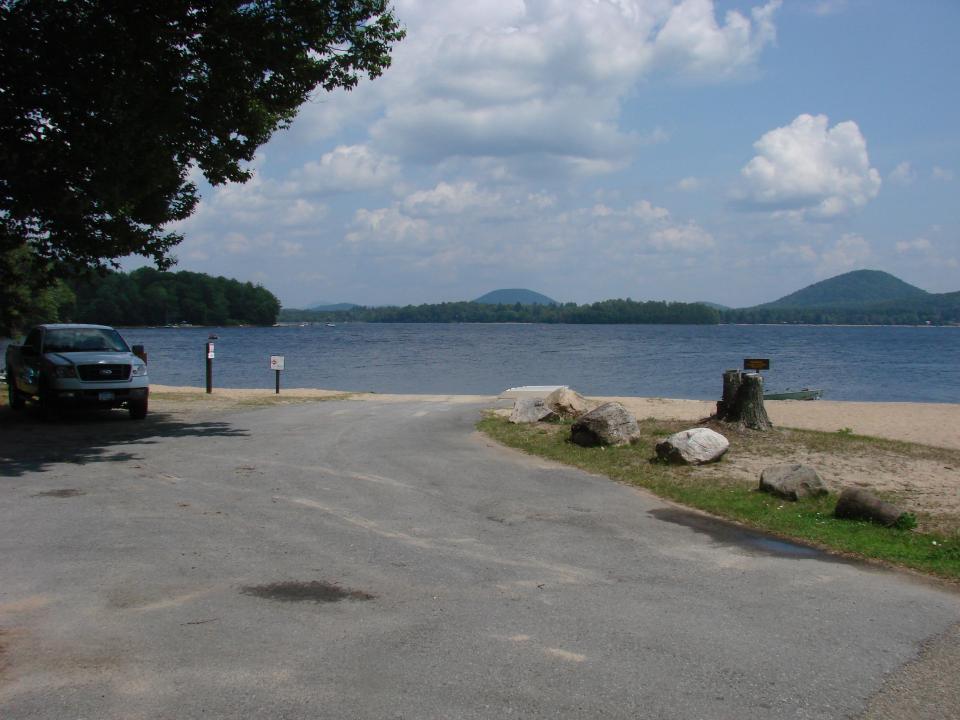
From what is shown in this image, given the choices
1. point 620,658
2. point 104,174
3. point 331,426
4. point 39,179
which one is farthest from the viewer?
point 331,426

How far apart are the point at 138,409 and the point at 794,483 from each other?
1290 cm

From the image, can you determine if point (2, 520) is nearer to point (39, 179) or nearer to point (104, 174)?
point (104, 174)

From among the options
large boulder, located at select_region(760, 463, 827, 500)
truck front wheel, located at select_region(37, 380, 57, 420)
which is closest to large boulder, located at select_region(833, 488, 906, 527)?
large boulder, located at select_region(760, 463, 827, 500)

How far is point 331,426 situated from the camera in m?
16.1

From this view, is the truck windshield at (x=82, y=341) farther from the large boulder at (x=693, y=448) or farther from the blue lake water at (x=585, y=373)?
the blue lake water at (x=585, y=373)

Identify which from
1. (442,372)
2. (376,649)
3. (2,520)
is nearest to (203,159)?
(2,520)

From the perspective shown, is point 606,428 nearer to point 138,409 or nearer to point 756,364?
point 756,364

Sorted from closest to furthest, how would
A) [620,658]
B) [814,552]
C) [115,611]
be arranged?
[620,658] < [115,611] < [814,552]

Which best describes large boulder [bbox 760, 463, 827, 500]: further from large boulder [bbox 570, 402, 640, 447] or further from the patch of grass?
large boulder [bbox 570, 402, 640, 447]

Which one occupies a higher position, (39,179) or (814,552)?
(39,179)

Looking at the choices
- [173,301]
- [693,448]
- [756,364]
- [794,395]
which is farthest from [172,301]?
[693,448]

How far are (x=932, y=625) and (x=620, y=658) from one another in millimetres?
2367

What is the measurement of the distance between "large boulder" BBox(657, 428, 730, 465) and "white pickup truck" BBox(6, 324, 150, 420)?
10625 mm

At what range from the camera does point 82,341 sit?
16.5 m
